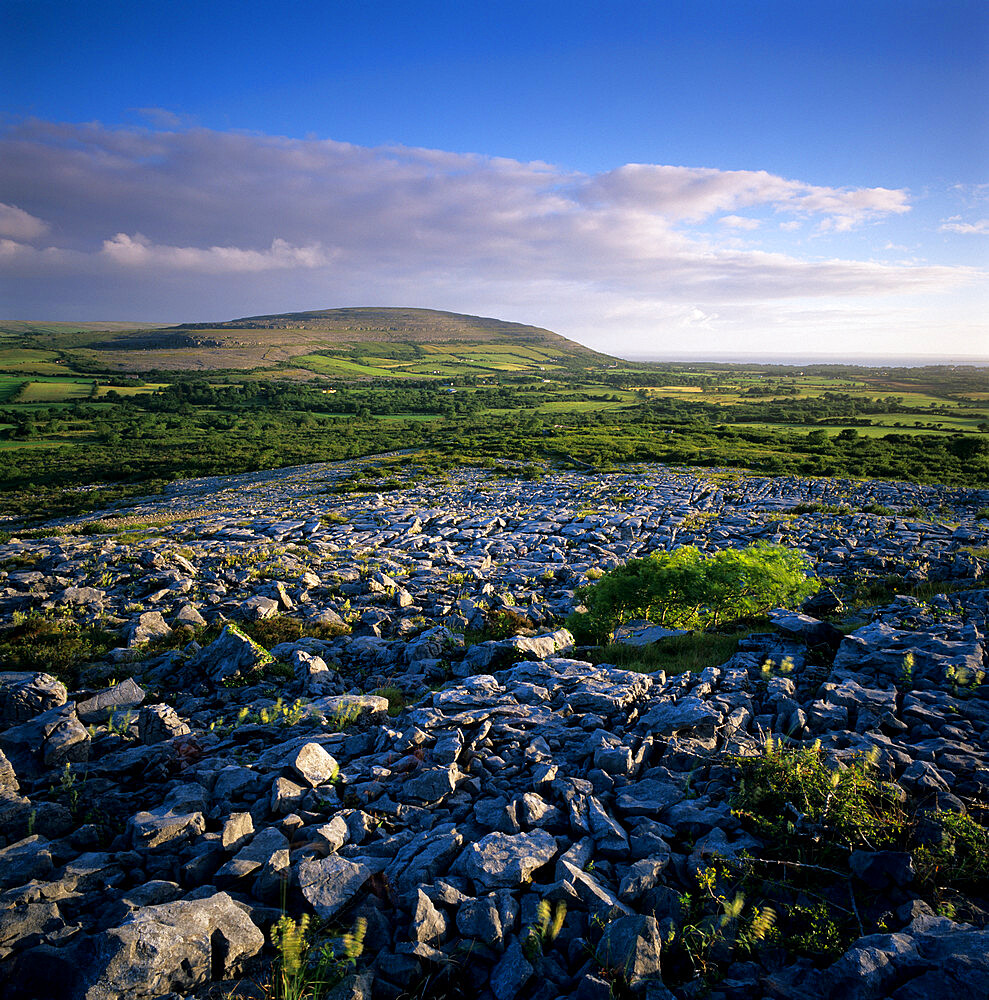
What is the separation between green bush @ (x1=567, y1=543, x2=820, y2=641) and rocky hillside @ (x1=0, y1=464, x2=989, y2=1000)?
0.93 metres

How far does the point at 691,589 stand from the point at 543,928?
810cm

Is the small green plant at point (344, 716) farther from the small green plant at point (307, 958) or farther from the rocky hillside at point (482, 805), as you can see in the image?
the small green plant at point (307, 958)

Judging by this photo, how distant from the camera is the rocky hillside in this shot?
4094 millimetres

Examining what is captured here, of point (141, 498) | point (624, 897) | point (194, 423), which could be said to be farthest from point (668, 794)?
point (194, 423)

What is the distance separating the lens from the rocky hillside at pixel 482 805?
13.4 ft

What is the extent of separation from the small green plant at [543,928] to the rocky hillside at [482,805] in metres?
0.02

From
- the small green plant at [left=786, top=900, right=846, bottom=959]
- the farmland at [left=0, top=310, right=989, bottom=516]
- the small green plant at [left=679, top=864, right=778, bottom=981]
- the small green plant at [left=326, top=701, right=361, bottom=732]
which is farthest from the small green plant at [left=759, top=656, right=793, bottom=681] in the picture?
the farmland at [left=0, top=310, right=989, bottom=516]

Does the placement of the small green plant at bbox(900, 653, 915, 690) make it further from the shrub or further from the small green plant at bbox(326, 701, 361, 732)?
the shrub

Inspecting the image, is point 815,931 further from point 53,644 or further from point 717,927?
point 53,644

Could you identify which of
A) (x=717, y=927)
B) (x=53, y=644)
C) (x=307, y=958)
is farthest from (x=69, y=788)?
(x=717, y=927)

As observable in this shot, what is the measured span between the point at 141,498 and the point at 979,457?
75673 millimetres

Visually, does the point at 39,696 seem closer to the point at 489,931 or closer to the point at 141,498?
the point at 489,931

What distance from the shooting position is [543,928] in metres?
4.44

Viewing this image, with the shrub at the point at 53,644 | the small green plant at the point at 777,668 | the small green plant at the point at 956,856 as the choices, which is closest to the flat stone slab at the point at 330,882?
the small green plant at the point at 956,856
